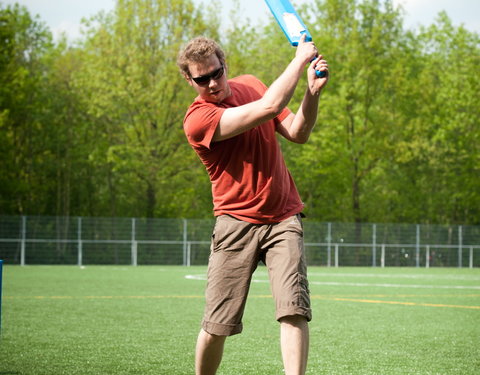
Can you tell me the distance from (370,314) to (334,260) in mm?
24854

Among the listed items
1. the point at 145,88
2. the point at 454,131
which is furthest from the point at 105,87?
the point at 454,131

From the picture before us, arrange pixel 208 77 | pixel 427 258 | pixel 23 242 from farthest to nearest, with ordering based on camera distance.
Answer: pixel 427 258, pixel 23 242, pixel 208 77

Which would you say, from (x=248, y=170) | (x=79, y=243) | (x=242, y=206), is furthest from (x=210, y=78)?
(x=79, y=243)

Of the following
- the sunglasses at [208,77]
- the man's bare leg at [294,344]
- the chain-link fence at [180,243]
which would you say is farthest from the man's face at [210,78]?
the chain-link fence at [180,243]

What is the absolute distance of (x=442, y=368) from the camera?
6.62 meters

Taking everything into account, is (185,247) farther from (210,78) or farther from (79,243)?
(210,78)

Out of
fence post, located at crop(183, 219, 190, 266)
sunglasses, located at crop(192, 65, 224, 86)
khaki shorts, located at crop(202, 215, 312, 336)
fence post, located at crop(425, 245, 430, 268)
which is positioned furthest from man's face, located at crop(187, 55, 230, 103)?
fence post, located at crop(425, 245, 430, 268)

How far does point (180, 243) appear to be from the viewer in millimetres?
34031

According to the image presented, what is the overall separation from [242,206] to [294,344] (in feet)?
2.89

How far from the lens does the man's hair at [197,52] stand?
463 centimetres

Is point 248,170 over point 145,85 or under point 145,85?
under

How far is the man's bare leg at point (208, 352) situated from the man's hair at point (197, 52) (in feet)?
5.33

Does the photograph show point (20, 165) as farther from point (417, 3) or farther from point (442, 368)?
point (442, 368)

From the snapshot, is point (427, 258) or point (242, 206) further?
point (427, 258)
